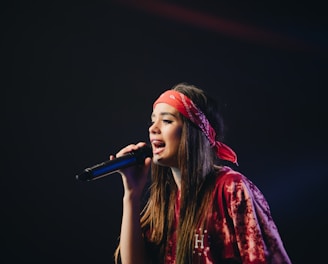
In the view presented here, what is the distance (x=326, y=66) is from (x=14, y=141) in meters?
1.63

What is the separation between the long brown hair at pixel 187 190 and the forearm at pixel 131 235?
5 centimetres

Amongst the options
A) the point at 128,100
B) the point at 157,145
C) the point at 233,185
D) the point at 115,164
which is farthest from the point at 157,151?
the point at 128,100

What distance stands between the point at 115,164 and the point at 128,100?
93 cm

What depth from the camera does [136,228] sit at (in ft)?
4.67

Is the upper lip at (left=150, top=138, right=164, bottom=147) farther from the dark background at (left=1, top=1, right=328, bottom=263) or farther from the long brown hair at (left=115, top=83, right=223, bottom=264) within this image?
the dark background at (left=1, top=1, right=328, bottom=263)

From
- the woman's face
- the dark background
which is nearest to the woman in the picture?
the woman's face

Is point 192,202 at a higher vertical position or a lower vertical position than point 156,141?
lower

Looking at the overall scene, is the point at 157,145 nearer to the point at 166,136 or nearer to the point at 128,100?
the point at 166,136

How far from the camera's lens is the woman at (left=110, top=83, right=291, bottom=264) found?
3.83 ft

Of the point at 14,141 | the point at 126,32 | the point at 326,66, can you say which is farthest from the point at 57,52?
the point at 326,66

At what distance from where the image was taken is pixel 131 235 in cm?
142

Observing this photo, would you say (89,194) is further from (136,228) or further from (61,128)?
(136,228)

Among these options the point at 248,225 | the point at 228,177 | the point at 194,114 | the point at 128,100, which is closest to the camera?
the point at 248,225

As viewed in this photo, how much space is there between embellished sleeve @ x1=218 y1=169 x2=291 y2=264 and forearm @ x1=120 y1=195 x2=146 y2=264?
33 cm
